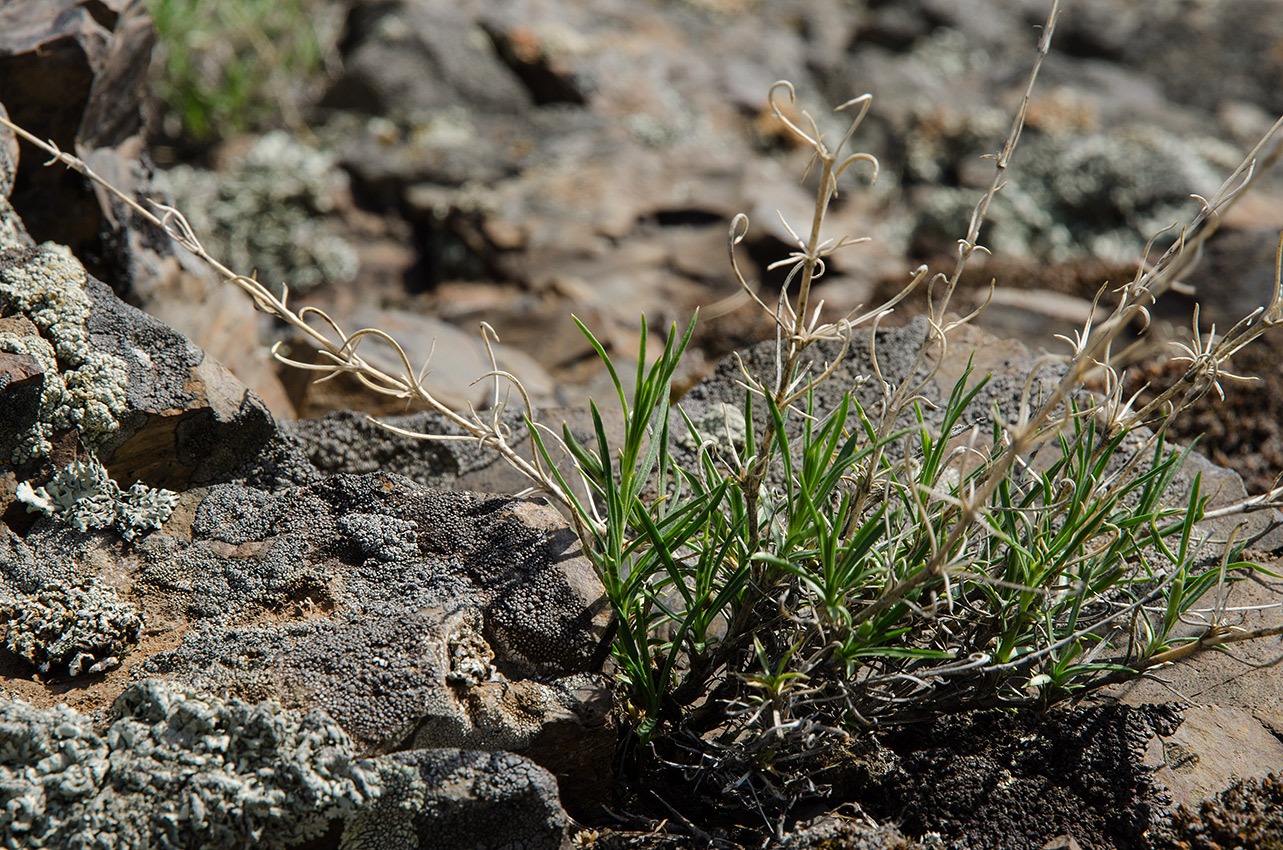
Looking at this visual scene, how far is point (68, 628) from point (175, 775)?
563mm

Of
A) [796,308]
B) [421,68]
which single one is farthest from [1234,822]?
[421,68]

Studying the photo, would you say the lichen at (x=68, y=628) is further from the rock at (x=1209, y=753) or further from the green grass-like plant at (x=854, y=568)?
the rock at (x=1209, y=753)

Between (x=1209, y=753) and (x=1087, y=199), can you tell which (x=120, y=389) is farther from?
(x=1087, y=199)

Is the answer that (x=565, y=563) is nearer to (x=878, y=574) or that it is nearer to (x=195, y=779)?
(x=878, y=574)

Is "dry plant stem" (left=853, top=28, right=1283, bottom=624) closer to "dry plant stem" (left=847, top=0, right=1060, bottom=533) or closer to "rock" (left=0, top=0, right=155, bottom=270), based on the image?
"dry plant stem" (left=847, top=0, right=1060, bottom=533)

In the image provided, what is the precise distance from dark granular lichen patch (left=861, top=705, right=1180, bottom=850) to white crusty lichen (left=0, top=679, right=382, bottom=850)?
50.7 inches

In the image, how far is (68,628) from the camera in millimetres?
2111

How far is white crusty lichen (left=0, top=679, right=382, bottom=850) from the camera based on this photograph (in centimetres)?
176

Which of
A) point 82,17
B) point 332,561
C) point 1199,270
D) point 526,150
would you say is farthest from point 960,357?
point 526,150

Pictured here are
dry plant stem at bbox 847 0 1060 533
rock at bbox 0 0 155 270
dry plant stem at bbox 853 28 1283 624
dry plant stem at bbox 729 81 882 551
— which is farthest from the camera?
rock at bbox 0 0 155 270

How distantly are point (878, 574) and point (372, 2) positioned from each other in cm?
903

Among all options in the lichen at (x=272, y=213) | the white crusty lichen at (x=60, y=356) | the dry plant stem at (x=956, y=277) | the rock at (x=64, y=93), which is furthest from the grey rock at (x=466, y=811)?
the lichen at (x=272, y=213)

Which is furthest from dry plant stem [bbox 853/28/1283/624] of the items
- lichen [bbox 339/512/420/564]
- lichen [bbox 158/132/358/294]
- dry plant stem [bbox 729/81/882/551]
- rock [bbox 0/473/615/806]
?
lichen [bbox 158/132/358/294]

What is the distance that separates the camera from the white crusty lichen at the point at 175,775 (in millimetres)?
1759
